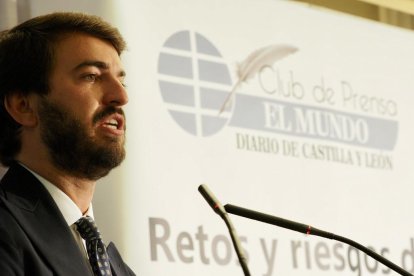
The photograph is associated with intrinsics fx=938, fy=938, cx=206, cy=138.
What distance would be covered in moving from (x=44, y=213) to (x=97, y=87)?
16.2 inches

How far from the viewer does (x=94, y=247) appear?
2.31 metres

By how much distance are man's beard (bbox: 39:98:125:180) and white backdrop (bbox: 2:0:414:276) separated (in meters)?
0.72

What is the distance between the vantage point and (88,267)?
2.26 meters

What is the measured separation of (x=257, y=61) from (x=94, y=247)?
175cm

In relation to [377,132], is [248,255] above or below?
below

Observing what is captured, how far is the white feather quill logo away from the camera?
3.78 meters

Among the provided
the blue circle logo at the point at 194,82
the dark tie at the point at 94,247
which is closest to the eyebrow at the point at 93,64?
the dark tie at the point at 94,247

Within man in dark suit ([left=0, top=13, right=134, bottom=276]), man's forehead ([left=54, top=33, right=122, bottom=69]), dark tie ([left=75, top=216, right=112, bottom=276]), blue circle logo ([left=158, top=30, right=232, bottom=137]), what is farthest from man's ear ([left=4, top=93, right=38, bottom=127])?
blue circle logo ([left=158, top=30, right=232, bottom=137])

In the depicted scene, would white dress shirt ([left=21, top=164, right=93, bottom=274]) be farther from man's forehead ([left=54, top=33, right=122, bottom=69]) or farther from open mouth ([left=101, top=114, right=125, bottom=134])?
man's forehead ([left=54, top=33, right=122, bottom=69])

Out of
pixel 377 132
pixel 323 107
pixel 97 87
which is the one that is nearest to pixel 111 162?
pixel 97 87

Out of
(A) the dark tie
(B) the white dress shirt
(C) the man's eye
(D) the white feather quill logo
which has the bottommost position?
(A) the dark tie

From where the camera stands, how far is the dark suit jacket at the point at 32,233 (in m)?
2.09

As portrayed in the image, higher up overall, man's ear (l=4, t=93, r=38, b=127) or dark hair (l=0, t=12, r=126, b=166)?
dark hair (l=0, t=12, r=126, b=166)

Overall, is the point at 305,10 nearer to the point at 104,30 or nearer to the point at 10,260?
the point at 104,30
